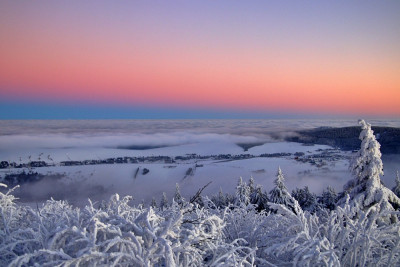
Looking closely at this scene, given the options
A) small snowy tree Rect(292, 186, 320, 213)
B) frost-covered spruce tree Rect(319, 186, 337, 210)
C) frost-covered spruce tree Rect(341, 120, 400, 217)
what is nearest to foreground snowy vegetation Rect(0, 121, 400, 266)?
frost-covered spruce tree Rect(341, 120, 400, 217)

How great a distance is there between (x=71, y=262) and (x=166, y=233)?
108cm

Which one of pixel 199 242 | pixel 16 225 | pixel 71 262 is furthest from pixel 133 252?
pixel 16 225

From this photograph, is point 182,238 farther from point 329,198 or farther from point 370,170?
point 329,198

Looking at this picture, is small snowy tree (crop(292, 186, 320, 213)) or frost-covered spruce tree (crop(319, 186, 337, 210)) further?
small snowy tree (crop(292, 186, 320, 213))

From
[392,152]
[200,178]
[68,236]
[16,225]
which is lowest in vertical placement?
[200,178]

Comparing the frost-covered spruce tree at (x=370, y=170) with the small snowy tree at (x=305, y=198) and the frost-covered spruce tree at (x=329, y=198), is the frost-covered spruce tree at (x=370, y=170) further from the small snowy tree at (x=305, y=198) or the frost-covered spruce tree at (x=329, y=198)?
the small snowy tree at (x=305, y=198)

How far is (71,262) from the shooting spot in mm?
2996

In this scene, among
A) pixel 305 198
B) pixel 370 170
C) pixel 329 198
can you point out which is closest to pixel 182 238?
pixel 370 170

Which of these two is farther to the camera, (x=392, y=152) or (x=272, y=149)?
(x=272, y=149)

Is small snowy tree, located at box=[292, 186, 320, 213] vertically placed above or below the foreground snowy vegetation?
below

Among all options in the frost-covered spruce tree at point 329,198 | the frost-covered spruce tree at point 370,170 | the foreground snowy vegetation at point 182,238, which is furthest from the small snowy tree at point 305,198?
the foreground snowy vegetation at point 182,238

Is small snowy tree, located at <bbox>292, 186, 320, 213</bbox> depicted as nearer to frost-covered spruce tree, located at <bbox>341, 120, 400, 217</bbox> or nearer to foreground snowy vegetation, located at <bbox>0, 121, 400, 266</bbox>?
frost-covered spruce tree, located at <bbox>341, 120, 400, 217</bbox>

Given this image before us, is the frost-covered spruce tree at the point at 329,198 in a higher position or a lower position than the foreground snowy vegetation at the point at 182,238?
lower

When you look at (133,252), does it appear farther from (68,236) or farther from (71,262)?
(68,236)
